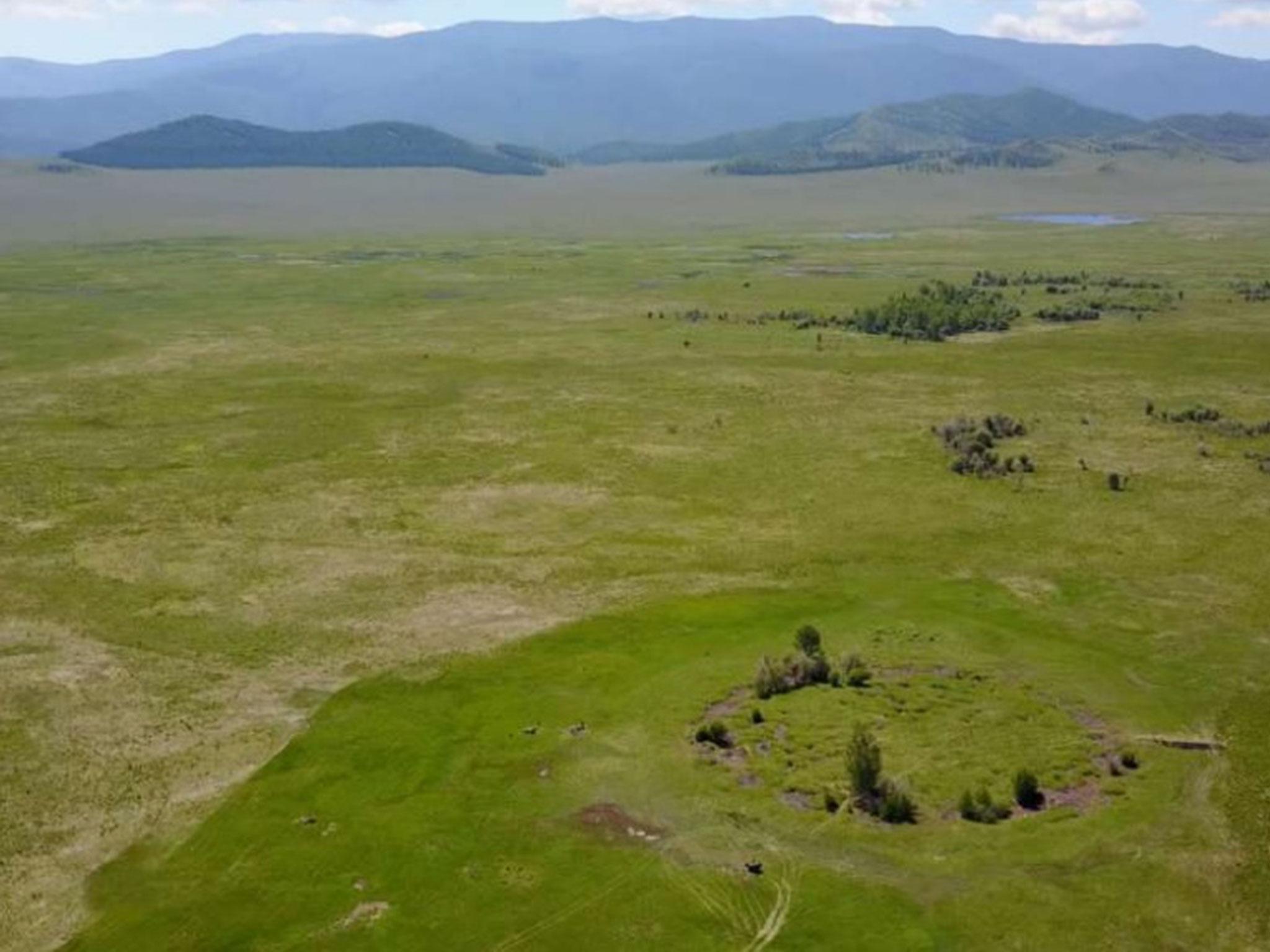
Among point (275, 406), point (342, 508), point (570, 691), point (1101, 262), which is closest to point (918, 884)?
point (570, 691)

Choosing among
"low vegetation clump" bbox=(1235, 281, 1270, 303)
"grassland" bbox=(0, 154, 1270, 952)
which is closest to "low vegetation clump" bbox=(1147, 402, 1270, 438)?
"grassland" bbox=(0, 154, 1270, 952)

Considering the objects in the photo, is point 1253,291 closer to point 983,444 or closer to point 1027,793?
point 983,444

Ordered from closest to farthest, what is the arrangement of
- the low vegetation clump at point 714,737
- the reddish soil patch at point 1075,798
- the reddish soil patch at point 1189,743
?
the reddish soil patch at point 1075,798
the reddish soil patch at point 1189,743
the low vegetation clump at point 714,737

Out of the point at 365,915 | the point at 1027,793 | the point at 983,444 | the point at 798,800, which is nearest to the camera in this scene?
the point at 365,915

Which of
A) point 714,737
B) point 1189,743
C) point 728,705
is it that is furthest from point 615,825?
point 1189,743

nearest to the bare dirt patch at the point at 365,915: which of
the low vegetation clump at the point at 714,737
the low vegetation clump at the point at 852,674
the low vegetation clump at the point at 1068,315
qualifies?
the low vegetation clump at the point at 714,737

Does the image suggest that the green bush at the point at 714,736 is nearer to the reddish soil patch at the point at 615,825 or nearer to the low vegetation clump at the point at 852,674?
the reddish soil patch at the point at 615,825

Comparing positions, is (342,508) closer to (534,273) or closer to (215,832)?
(215,832)

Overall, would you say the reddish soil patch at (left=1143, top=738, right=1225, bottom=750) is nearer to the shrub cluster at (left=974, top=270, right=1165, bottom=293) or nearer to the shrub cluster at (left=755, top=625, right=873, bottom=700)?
the shrub cluster at (left=755, top=625, right=873, bottom=700)
